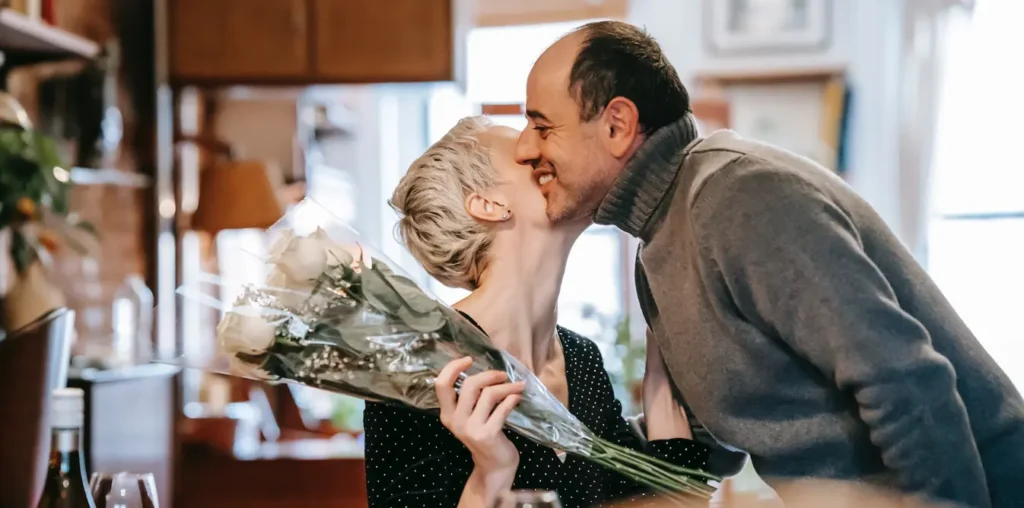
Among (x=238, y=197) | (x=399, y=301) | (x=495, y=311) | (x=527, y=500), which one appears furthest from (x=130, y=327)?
(x=527, y=500)

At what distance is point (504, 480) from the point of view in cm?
147

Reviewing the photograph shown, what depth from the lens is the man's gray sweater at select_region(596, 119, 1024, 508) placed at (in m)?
1.28

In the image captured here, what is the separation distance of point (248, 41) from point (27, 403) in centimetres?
240

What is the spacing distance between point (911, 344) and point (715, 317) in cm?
23

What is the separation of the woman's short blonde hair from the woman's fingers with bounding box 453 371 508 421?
0.35 m

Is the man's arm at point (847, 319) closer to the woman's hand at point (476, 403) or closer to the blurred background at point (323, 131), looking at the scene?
the woman's hand at point (476, 403)

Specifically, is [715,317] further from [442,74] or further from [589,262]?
[589,262]

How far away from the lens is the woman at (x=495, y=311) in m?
1.59

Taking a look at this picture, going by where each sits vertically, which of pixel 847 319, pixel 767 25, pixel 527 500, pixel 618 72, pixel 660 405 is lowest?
pixel 660 405

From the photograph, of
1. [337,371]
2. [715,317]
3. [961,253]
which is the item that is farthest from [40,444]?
[961,253]

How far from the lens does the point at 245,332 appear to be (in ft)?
4.40

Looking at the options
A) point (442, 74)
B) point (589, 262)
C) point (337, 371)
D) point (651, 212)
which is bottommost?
point (589, 262)

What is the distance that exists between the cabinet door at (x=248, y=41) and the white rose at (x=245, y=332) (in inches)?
122

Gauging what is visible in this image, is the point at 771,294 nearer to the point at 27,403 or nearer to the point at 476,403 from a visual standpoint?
the point at 476,403
